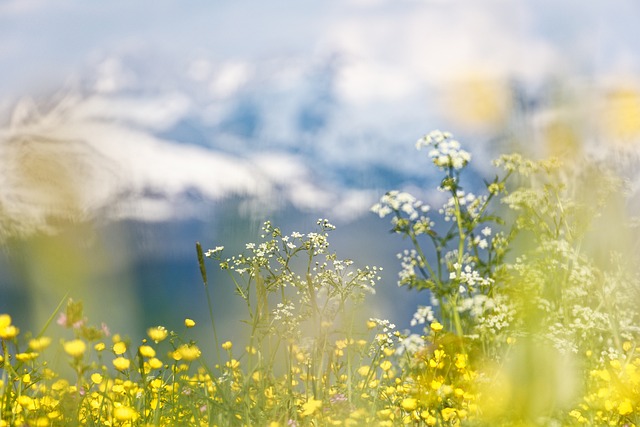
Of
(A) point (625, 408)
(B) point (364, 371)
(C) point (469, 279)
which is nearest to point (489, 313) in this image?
(C) point (469, 279)

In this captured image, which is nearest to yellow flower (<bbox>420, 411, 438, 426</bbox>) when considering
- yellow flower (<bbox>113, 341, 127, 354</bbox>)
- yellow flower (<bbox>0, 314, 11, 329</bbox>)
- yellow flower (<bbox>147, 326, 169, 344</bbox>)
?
yellow flower (<bbox>147, 326, 169, 344</bbox>)

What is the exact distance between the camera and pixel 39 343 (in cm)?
109

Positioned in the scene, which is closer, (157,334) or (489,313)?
(157,334)

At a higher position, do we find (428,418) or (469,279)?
(469,279)

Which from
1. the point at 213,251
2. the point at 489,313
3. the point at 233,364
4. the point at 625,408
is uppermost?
the point at 213,251

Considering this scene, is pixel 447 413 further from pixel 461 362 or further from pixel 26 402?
pixel 26 402

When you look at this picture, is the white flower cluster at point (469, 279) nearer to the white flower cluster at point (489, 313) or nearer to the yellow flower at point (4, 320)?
the white flower cluster at point (489, 313)

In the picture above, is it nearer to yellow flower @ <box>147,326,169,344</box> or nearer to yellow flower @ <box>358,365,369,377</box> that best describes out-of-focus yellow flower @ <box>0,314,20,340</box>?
→ yellow flower @ <box>147,326,169,344</box>

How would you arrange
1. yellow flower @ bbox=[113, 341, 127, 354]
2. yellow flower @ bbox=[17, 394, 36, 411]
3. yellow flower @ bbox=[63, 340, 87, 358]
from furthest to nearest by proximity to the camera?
yellow flower @ bbox=[113, 341, 127, 354], yellow flower @ bbox=[17, 394, 36, 411], yellow flower @ bbox=[63, 340, 87, 358]

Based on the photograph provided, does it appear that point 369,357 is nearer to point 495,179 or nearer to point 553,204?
point 495,179

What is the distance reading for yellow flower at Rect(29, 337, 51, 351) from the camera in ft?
3.47

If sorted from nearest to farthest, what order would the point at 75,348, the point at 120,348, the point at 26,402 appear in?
A: the point at 75,348 → the point at 26,402 → the point at 120,348

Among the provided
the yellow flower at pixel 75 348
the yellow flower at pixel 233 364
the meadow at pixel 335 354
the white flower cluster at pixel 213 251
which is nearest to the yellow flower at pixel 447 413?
the meadow at pixel 335 354

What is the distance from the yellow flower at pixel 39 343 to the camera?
1.06m
